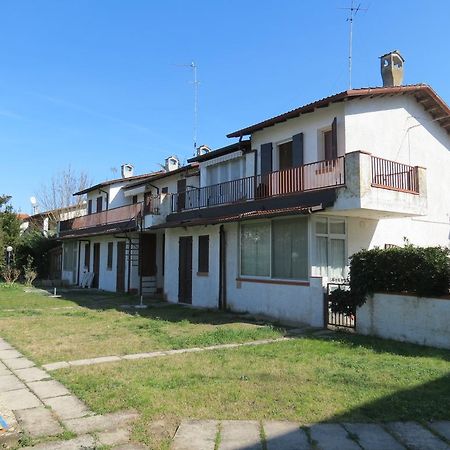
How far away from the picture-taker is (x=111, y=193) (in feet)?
97.0

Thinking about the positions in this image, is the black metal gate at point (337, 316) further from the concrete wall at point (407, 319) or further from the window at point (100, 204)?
the window at point (100, 204)

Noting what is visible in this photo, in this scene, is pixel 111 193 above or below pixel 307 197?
above

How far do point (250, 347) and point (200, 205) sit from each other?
9.90 meters

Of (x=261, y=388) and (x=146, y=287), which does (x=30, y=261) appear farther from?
(x=261, y=388)

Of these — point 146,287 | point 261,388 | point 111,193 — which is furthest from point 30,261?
point 261,388

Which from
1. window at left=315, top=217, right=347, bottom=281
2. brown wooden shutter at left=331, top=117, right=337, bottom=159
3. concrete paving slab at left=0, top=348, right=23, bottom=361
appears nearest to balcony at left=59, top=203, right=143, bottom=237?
window at left=315, top=217, right=347, bottom=281

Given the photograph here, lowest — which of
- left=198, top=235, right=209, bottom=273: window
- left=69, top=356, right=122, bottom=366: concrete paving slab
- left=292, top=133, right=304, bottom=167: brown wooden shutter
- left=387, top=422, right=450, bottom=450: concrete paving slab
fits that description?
left=387, top=422, right=450, bottom=450: concrete paving slab

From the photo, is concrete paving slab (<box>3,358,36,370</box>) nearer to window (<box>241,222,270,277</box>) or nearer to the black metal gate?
the black metal gate

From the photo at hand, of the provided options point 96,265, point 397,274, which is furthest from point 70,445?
point 96,265

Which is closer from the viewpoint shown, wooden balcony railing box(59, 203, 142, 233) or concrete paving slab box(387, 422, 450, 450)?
concrete paving slab box(387, 422, 450, 450)

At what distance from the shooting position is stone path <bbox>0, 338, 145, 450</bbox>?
457cm

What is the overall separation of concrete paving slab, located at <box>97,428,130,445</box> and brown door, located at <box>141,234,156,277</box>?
1816 cm

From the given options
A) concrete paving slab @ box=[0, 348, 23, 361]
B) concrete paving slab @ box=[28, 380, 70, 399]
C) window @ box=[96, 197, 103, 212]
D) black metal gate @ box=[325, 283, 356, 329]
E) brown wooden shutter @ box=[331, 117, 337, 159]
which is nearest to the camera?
concrete paving slab @ box=[28, 380, 70, 399]

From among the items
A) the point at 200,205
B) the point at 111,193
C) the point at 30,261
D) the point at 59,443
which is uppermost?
the point at 111,193
